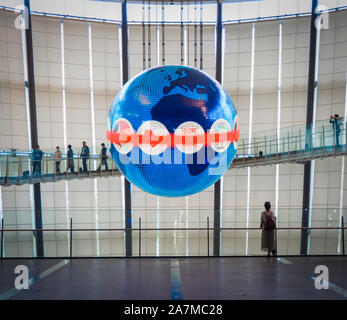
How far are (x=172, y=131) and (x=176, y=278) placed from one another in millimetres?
3342

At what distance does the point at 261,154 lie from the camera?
12719 millimetres

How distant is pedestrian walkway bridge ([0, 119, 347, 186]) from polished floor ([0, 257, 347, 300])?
11.5 ft

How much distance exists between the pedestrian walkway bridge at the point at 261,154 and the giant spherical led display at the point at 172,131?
24.3 feet

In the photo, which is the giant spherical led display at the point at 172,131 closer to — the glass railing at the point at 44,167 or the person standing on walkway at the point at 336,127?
the person standing on walkway at the point at 336,127

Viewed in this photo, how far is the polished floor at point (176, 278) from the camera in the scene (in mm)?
5020

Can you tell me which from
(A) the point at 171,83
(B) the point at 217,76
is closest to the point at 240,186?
(B) the point at 217,76

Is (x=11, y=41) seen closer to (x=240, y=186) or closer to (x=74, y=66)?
(x=74, y=66)

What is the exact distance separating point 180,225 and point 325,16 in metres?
9.50

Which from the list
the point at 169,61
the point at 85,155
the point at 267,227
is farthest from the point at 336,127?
the point at 85,155

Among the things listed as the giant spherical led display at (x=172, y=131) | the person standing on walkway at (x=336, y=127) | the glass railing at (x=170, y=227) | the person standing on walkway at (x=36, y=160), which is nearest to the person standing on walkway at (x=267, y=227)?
the glass railing at (x=170, y=227)

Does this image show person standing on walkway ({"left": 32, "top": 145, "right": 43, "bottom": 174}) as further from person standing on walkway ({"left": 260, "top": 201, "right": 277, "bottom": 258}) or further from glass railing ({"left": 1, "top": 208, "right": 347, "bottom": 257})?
person standing on walkway ({"left": 260, "top": 201, "right": 277, "bottom": 258})

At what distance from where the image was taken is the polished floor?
5.02 m

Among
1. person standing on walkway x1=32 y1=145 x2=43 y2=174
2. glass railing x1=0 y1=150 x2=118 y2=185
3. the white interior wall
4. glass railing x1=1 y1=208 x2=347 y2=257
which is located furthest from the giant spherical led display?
the white interior wall

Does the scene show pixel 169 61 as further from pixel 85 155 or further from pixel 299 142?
pixel 299 142
